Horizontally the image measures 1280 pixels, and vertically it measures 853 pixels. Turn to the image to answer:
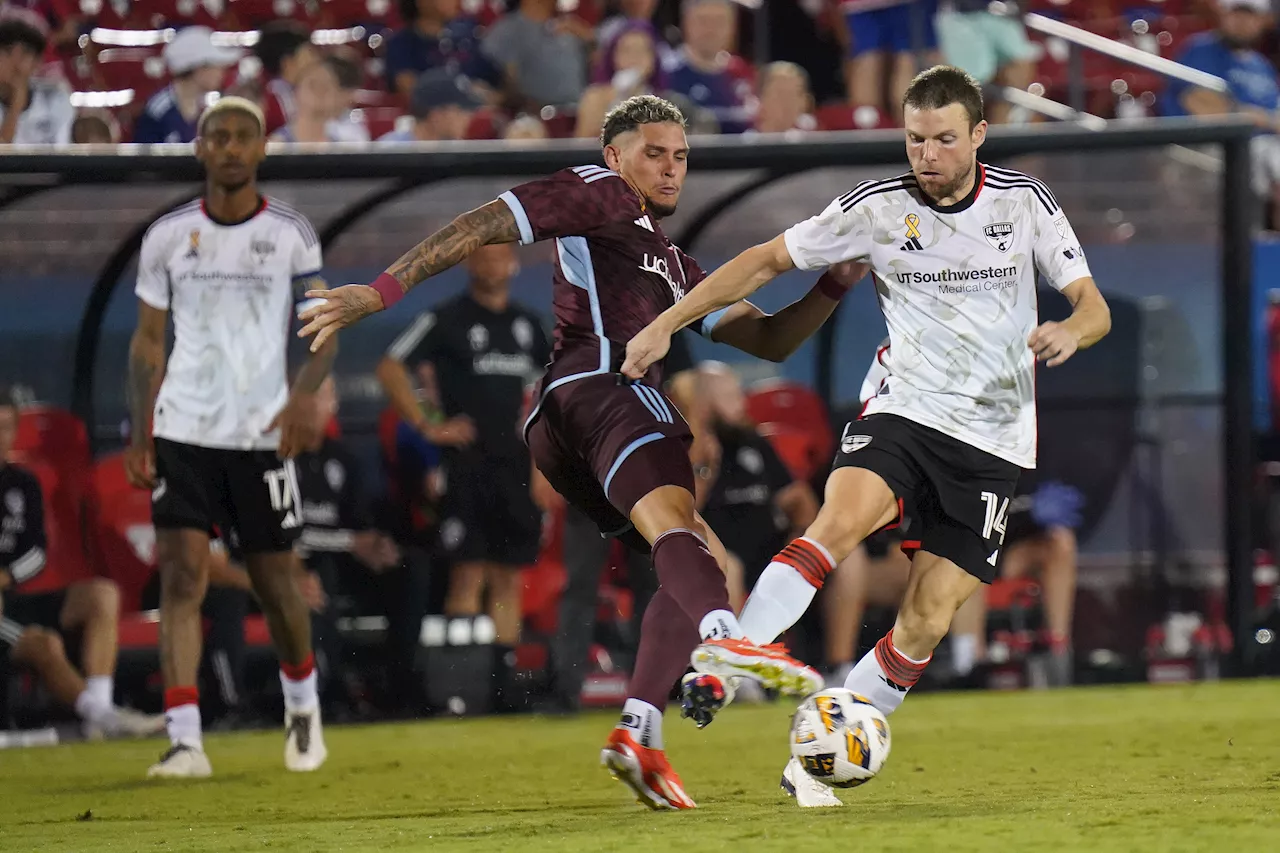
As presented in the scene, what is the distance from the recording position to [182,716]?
7273 mm

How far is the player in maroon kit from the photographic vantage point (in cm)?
511

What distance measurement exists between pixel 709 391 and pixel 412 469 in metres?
1.71

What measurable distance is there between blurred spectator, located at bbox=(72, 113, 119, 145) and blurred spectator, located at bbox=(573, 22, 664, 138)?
2.89m

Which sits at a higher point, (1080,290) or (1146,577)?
(1080,290)

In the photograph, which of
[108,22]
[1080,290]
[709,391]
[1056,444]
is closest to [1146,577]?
[1056,444]

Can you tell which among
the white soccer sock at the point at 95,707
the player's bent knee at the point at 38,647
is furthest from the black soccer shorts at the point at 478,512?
the player's bent knee at the point at 38,647

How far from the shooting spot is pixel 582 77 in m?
12.4

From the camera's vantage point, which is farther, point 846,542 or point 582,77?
point 582,77

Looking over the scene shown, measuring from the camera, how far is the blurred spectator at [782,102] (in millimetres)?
11711

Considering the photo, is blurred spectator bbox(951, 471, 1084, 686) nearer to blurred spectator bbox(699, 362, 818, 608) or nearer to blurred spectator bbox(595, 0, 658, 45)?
blurred spectator bbox(699, 362, 818, 608)

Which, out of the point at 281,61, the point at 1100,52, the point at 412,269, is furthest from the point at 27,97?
the point at 1100,52

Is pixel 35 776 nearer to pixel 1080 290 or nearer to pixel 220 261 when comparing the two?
pixel 220 261

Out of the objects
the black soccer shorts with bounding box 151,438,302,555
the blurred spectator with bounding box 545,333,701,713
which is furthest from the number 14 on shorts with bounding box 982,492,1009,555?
the blurred spectator with bounding box 545,333,701,713

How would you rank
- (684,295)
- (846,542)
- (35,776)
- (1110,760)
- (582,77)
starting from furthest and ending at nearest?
(582,77) → (35,776) → (1110,760) → (684,295) → (846,542)
